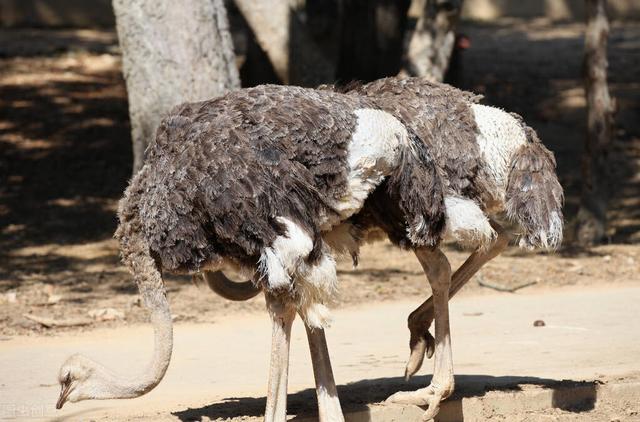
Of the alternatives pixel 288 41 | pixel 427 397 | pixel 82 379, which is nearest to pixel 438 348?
pixel 427 397

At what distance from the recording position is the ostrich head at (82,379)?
17.5ft

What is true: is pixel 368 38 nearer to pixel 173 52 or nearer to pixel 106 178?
pixel 106 178

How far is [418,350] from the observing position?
6.23 metres

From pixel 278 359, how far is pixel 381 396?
1.04 metres

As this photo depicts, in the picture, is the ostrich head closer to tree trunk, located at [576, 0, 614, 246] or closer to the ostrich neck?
the ostrich neck

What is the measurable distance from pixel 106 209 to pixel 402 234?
7.73m

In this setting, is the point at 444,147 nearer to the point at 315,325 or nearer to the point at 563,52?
the point at 315,325

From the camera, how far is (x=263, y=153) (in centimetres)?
520

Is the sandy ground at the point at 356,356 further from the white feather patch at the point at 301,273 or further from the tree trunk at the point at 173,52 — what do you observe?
the tree trunk at the point at 173,52

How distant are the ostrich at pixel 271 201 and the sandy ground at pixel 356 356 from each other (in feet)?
1.84

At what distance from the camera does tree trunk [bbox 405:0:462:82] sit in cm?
1178

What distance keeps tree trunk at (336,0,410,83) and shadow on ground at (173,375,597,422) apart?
25.7 ft

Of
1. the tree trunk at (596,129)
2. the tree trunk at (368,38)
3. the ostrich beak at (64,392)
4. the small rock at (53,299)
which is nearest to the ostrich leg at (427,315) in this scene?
the ostrich beak at (64,392)

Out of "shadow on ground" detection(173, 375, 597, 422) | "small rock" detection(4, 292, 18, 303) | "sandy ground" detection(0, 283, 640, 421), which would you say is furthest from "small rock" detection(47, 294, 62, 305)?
"shadow on ground" detection(173, 375, 597, 422)
